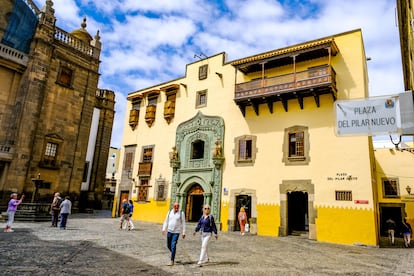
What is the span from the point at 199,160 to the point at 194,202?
3.27m

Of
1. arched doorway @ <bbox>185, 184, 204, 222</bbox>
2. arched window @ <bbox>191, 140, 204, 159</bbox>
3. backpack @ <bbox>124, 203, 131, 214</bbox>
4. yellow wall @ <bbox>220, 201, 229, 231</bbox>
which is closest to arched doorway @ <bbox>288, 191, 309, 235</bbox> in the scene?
yellow wall @ <bbox>220, 201, 229, 231</bbox>

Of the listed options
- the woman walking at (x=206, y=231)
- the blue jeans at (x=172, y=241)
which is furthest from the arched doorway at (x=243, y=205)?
the blue jeans at (x=172, y=241)

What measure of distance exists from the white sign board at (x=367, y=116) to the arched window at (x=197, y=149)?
16.5m

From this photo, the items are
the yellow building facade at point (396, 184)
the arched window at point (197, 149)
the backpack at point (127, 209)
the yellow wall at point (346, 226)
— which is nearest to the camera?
the yellow wall at point (346, 226)

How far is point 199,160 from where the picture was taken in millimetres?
20562

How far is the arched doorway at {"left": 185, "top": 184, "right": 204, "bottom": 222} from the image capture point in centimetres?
2070

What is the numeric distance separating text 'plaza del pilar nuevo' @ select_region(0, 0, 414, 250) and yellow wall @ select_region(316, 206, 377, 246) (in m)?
0.05

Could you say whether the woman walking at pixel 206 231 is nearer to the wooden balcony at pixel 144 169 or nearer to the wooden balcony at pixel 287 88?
the wooden balcony at pixel 287 88

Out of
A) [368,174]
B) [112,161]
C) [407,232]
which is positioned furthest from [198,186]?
[112,161]

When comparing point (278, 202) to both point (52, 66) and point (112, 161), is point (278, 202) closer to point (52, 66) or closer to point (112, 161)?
point (52, 66)

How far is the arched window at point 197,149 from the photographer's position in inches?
846

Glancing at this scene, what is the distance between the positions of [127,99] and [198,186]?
36.1 ft

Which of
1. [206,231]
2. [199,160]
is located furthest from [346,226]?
[199,160]

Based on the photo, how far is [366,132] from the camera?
4762mm
